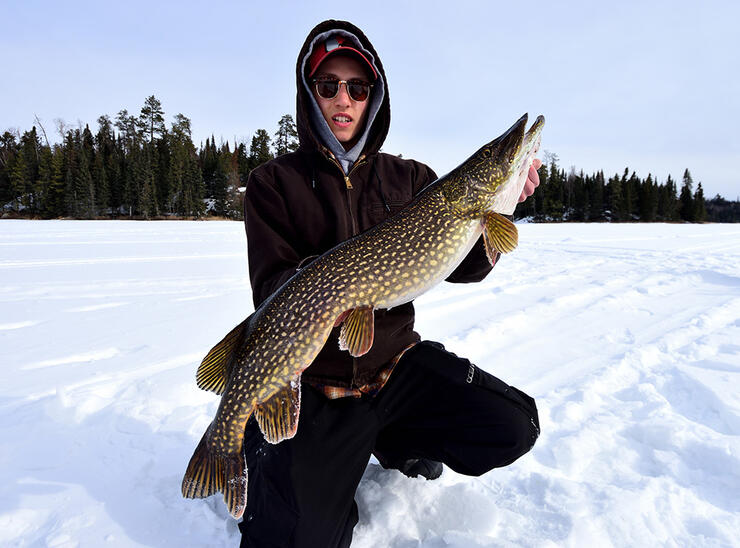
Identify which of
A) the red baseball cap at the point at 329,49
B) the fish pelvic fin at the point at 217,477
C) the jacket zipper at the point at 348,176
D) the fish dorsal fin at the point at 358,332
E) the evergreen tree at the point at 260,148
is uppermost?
the evergreen tree at the point at 260,148

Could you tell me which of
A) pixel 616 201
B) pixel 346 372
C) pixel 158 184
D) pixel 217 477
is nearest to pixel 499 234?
pixel 346 372

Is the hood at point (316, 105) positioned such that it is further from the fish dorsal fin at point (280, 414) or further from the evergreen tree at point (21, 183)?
the evergreen tree at point (21, 183)

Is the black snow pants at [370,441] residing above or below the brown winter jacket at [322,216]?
below

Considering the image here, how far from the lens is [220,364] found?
1.85 metres

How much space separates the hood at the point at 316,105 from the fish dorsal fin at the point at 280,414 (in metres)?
1.35

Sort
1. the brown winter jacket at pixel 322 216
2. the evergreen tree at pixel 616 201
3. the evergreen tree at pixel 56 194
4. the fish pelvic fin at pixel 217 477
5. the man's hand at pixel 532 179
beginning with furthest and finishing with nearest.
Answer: the evergreen tree at pixel 616 201 < the evergreen tree at pixel 56 194 < the man's hand at pixel 532 179 < the brown winter jacket at pixel 322 216 < the fish pelvic fin at pixel 217 477

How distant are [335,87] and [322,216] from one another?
81cm

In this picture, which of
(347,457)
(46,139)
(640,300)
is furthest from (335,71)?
(46,139)

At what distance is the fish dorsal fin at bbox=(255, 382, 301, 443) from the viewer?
1.71 m

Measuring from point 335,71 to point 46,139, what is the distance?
209 ft

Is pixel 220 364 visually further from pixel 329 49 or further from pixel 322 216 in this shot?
pixel 329 49

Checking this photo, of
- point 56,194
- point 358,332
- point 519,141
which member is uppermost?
point 56,194

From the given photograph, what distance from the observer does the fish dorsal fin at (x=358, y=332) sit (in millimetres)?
1843

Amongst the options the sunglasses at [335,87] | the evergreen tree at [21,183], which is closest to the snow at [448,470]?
the sunglasses at [335,87]
